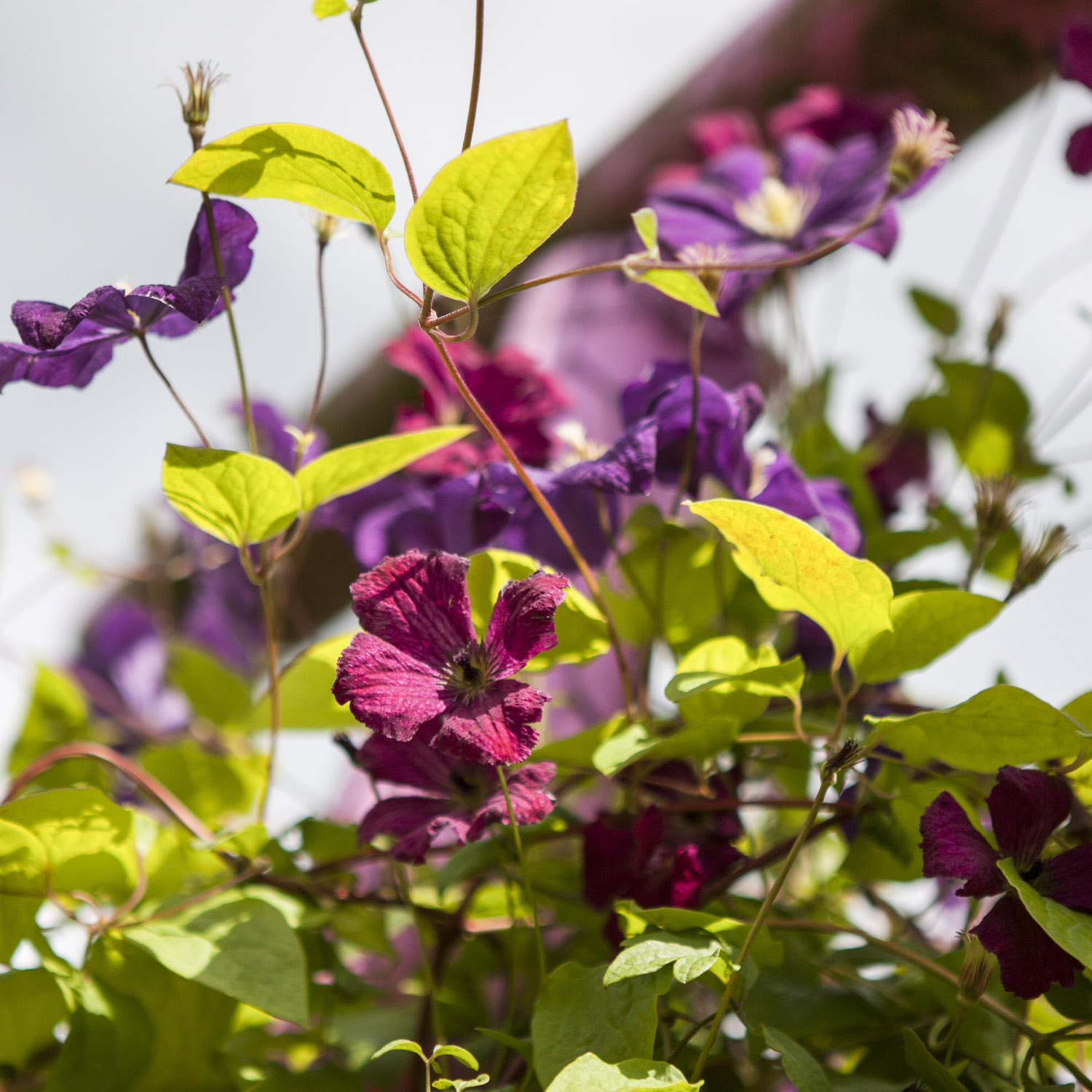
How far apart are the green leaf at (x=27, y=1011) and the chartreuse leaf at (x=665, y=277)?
1.01 ft

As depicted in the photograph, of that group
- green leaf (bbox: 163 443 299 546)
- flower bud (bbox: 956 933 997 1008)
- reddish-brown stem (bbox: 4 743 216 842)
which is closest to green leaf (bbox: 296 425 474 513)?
green leaf (bbox: 163 443 299 546)

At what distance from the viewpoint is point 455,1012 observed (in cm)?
39

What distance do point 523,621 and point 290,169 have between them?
15cm

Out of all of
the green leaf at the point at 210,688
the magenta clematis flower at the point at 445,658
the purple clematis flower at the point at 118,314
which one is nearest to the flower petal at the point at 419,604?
the magenta clematis flower at the point at 445,658

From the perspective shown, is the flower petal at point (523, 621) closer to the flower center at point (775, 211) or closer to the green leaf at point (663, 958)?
the green leaf at point (663, 958)

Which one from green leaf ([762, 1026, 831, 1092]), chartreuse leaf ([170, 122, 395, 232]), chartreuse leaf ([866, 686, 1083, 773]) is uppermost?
chartreuse leaf ([170, 122, 395, 232])

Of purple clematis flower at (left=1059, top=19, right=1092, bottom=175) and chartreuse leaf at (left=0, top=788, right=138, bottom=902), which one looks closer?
chartreuse leaf at (left=0, top=788, right=138, bottom=902)

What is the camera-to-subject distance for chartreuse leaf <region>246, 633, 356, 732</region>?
0.35 meters

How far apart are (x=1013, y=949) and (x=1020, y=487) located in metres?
0.30

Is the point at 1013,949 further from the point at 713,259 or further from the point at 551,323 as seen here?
the point at 551,323

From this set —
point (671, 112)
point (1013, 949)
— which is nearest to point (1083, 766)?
point (1013, 949)

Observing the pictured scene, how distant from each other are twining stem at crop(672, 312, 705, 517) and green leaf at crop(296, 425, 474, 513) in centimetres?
8

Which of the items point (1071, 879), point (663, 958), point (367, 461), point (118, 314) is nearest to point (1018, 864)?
point (1071, 879)

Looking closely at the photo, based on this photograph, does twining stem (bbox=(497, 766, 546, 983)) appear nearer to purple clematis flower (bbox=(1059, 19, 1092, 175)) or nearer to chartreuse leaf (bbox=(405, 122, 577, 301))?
chartreuse leaf (bbox=(405, 122, 577, 301))
